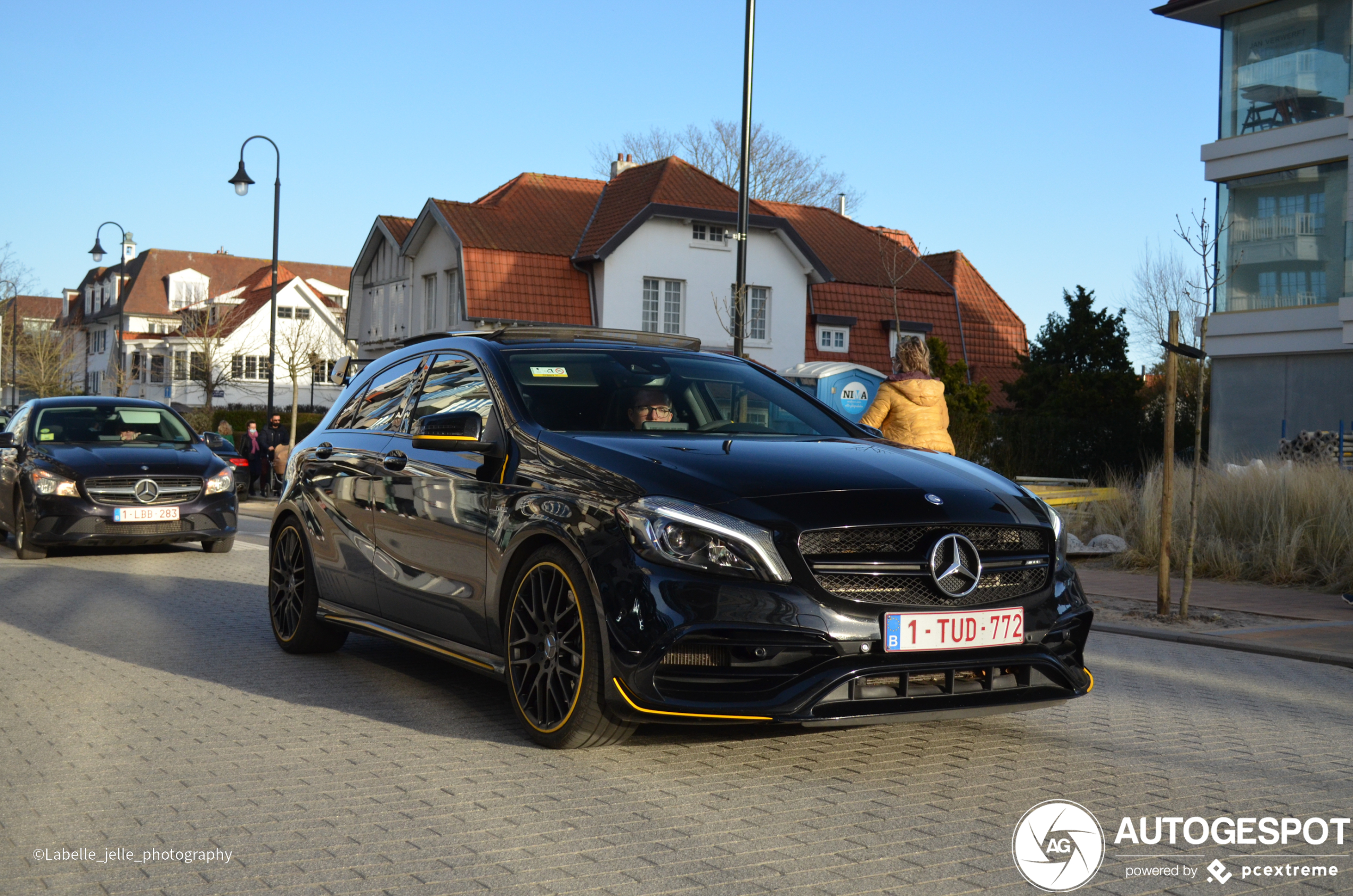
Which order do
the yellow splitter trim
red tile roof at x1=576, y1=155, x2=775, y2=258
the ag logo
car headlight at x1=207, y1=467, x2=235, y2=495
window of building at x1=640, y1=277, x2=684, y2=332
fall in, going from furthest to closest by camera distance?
1. window of building at x1=640, y1=277, x2=684, y2=332
2. red tile roof at x1=576, y1=155, x2=775, y2=258
3. car headlight at x1=207, y1=467, x2=235, y2=495
4. the yellow splitter trim
5. the ag logo

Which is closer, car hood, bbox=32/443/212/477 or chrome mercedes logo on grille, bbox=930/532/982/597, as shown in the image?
chrome mercedes logo on grille, bbox=930/532/982/597

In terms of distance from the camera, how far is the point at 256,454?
28.8 metres

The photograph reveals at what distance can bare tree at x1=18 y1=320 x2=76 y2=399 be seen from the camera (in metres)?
72.1

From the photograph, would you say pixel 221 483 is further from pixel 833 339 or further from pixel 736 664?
pixel 833 339

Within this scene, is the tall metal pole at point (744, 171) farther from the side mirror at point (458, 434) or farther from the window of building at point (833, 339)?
the window of building at point (833, 339)

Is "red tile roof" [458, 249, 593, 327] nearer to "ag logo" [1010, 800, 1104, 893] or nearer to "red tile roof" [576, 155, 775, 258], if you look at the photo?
"red tile roof" [576, 155, 775, 258]

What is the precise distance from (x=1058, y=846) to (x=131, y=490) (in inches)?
448

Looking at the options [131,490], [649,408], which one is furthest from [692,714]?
[131,490]

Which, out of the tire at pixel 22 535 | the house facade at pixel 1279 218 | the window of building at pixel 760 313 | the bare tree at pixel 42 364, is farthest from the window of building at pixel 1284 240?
the bare tree at pixel 42 364

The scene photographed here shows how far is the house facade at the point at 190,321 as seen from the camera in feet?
237

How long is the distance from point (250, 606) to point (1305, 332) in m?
22.8

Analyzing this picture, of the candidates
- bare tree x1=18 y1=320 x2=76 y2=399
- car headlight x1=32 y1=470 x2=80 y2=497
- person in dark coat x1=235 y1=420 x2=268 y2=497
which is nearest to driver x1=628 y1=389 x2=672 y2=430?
car headlight x1=32 y1=470 x2=80 y2=497

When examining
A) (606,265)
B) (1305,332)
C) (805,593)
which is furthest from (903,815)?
(606,265)

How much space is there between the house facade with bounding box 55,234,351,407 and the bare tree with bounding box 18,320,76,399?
5.30ft
